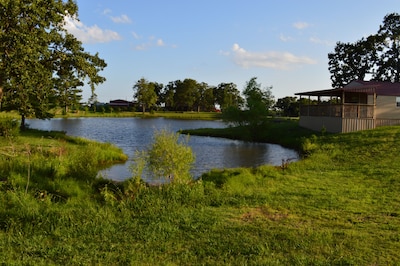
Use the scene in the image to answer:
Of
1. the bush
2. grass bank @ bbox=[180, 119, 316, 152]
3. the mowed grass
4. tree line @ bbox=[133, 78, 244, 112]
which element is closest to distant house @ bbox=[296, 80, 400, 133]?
grass bank @ bbox=[180, 119, 316, 152]

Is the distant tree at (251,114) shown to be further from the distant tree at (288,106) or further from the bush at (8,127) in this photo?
the distant tree at (288,106)

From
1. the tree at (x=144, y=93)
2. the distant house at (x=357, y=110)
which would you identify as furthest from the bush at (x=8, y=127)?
the tree at (x=144, y=93)

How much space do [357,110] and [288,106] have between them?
163 ft

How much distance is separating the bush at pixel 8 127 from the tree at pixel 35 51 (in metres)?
1.67

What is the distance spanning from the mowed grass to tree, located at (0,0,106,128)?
5890 mm

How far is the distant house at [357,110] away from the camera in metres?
28.2

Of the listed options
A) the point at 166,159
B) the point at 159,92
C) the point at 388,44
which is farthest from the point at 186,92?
the point at 166,159

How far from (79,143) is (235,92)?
9712 cm

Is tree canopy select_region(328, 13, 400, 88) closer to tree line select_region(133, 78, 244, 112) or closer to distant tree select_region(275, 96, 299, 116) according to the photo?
distant tree select_region(275, 96, 299, 116)

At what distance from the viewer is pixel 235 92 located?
117 metres

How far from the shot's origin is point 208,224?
7.73 metres

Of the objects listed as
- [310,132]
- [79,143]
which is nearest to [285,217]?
[79,143]

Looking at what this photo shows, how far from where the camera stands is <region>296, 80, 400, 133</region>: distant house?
92.4 feet

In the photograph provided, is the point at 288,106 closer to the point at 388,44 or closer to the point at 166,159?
the point at 388,44
